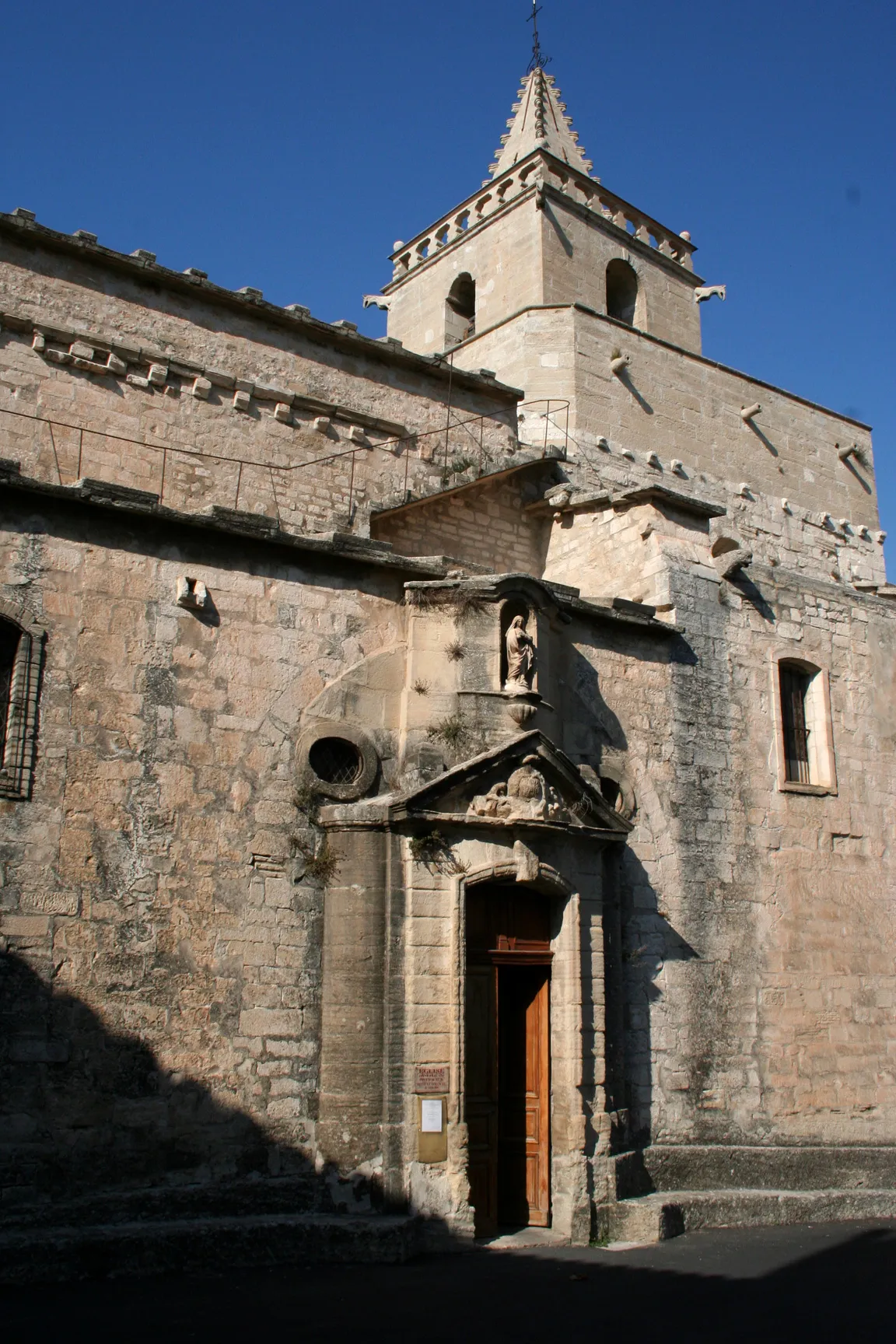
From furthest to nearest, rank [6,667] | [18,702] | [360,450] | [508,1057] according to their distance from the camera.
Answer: [360,450], [508,1057], [6,667], [18,702]

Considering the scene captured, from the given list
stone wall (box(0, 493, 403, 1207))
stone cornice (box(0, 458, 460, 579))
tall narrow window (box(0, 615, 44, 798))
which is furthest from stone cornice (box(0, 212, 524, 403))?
tall narrow window (box(0, 615, 44, 798))

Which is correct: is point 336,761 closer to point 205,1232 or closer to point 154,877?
point 154,877

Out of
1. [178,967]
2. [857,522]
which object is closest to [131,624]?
[178,967]

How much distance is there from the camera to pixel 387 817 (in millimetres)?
9656

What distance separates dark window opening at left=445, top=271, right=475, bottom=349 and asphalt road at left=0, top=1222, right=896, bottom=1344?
1533 centimetres

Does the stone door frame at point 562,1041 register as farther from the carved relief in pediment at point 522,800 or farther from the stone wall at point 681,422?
the stone wall at point 681,422

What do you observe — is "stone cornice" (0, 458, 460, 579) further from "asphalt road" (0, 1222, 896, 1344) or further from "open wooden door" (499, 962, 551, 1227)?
"asphalt road" (0, 1222, 896, 1344)

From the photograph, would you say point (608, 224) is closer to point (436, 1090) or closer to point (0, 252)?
point (0, 252)

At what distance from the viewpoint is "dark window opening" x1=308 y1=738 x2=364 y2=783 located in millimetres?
9984

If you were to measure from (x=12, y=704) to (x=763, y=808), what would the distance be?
25.7ft

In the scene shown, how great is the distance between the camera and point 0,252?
1266 cm

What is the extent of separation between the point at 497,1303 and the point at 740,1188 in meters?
4.29

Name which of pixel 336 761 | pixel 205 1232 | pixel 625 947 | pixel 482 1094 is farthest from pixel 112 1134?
pixel 625 947

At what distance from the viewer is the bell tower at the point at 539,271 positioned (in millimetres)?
17984
